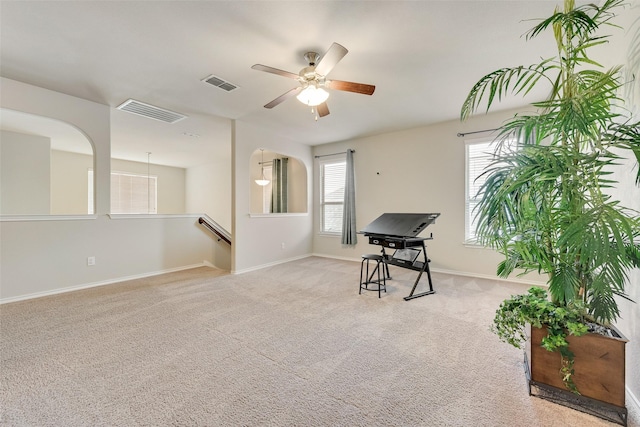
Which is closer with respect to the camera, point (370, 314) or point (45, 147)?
point (370, 314)

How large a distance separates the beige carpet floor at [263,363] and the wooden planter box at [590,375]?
0.28 ft

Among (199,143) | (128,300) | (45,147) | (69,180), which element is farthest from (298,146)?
(69,180)

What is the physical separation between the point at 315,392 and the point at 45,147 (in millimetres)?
7174

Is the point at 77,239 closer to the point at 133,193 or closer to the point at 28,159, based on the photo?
the point at 28,159

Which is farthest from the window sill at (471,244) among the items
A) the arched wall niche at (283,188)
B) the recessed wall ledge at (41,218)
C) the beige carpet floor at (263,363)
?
the recessed wall ledge at (41,218)

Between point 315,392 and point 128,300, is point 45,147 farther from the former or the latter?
point 315,392

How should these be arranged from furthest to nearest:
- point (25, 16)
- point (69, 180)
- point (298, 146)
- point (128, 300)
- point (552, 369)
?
point (69, 180) → point (298, 146) → point (128, 300) → point (25, 16) → point (552, 369)

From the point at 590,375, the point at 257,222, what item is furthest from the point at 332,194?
the point at 590,375

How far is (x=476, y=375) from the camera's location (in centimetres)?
183

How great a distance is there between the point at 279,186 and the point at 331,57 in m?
4.93

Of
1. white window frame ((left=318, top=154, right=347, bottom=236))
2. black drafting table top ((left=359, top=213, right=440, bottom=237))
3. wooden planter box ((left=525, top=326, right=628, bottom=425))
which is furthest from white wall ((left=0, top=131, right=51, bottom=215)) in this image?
wooden planter box ((left=525, top=326, right=628, bottom=425))

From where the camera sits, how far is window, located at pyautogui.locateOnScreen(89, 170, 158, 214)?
8.03 metres

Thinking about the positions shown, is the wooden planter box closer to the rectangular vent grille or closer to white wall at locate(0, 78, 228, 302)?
the rectangular vent grille

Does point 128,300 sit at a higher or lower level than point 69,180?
lower
